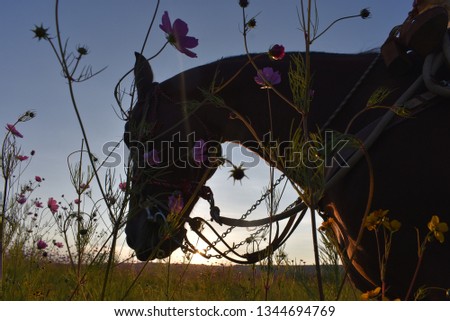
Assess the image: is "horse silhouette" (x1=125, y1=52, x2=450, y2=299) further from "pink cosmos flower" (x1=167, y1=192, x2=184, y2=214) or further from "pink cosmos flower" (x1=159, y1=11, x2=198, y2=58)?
"pink cosmos flower" (x1=159, y1=11, x2=198, y2=58)

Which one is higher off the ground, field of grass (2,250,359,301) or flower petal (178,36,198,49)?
flower petal (178,36,198,49)

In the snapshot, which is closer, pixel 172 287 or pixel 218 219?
pixel 218 219

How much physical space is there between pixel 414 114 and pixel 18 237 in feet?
17.0

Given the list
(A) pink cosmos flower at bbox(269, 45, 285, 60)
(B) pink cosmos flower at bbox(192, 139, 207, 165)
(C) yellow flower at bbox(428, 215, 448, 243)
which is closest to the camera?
(C) yellow flower at bbox(428, 215, 448, 243)

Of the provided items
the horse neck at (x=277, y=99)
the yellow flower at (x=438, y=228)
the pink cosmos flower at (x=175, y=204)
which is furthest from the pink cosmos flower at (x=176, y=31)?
the yellow flower at (x=438, y=228)

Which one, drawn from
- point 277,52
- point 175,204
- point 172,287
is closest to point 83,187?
point 175,204

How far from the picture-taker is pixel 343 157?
2.66 metres

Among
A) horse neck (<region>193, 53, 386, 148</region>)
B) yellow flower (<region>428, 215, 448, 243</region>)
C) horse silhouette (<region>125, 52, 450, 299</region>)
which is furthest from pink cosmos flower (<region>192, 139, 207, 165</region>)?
yellow flower (<region>428, 215, 448, 243</region>)

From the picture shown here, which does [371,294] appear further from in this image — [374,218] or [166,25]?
[166,25]

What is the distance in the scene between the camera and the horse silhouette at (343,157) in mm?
2455

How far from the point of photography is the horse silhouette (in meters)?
2.46

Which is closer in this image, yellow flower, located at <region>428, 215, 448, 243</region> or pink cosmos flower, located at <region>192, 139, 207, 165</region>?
yellow flower, located at <region>428, 215, 448, 243</region>
